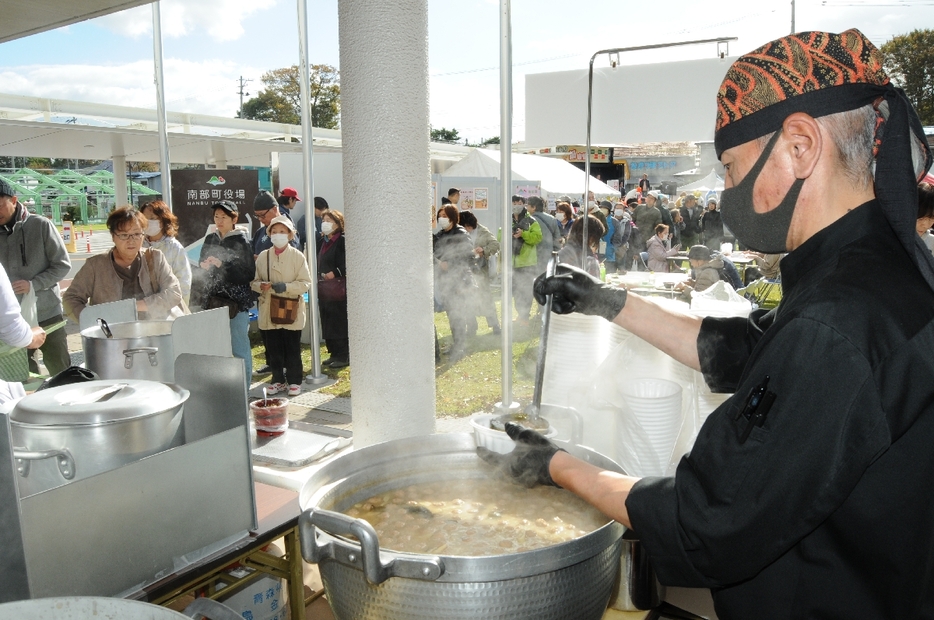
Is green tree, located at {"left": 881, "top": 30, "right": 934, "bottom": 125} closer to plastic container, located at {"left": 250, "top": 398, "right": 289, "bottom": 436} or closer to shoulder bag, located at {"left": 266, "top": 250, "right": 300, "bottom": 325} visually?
shoulder bag, located at {"left": 266, "top": 250, "right": 300, "bottom": 325}

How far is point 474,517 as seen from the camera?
1782mm

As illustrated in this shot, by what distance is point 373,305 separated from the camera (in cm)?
268

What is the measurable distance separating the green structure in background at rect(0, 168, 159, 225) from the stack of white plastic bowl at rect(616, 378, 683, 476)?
62.0ft

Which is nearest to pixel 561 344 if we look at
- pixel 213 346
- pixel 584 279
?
pixel 584 279

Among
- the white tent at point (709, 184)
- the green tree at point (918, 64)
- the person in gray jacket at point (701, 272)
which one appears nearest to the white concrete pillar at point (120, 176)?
the person in gray jacket at point (701, 272)

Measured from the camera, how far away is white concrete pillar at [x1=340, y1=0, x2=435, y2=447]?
8.40 feet

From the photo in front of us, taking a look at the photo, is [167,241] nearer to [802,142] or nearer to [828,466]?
[802,142]

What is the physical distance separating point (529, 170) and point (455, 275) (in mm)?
6445

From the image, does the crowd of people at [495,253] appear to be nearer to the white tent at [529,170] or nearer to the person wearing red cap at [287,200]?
the white tent at [529,170]

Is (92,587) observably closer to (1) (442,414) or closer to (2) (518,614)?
(2) (518,614)

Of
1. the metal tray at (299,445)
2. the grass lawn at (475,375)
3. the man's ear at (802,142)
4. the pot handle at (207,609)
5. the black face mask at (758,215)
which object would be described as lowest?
the grass lawn at (475,375)

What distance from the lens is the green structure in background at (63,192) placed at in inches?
988

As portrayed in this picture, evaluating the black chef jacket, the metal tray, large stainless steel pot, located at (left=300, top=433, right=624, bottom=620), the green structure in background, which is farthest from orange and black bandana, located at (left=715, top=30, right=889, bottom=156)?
the green structure in background

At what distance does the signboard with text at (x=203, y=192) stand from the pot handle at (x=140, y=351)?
6.84 meters
